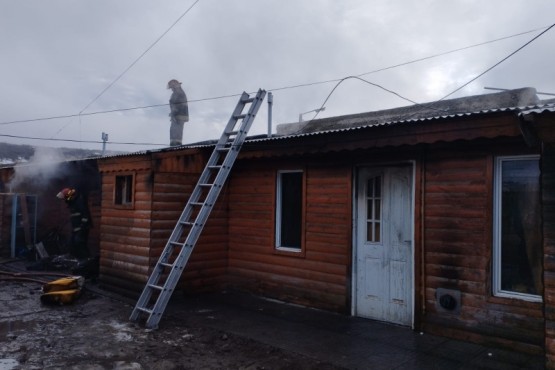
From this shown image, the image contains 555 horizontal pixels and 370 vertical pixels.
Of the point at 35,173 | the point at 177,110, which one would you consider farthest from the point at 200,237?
the point at 35,173

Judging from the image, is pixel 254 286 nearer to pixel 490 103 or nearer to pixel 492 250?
pixel 492 250

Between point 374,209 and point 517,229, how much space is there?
84.6 inches

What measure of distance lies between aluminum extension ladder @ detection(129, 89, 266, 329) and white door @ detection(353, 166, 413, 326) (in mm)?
2280

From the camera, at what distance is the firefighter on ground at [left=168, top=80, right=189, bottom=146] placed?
48.6 ft

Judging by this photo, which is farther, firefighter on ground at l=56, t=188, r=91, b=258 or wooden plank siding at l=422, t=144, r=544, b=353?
firefighter on ground at l=56, t=188, r=91, b=258

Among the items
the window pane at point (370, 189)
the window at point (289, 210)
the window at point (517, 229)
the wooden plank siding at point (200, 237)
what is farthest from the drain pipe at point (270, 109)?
the window at point (517, 229)

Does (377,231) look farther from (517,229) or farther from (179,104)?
(179,104)

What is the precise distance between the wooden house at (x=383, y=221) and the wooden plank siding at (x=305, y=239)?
23mm

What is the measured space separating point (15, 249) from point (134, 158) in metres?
7.70

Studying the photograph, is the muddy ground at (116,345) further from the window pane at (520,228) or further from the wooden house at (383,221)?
the window pane at (520,228)

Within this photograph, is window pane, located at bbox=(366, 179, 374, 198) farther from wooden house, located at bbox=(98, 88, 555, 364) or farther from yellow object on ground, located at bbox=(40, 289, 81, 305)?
yellow object on ground, located at bbox=(40, 289, 81, 305)

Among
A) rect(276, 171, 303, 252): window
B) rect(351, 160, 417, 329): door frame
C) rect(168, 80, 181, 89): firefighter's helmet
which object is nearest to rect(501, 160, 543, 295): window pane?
rect(351, 160, 417, 329): door frame

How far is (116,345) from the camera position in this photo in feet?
18.3

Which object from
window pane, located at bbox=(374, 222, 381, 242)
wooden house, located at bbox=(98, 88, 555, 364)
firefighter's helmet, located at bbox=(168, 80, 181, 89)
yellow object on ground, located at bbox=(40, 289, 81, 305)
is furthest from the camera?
firefighter's helmet, located at bbox=(168, 80, 181, 89)
